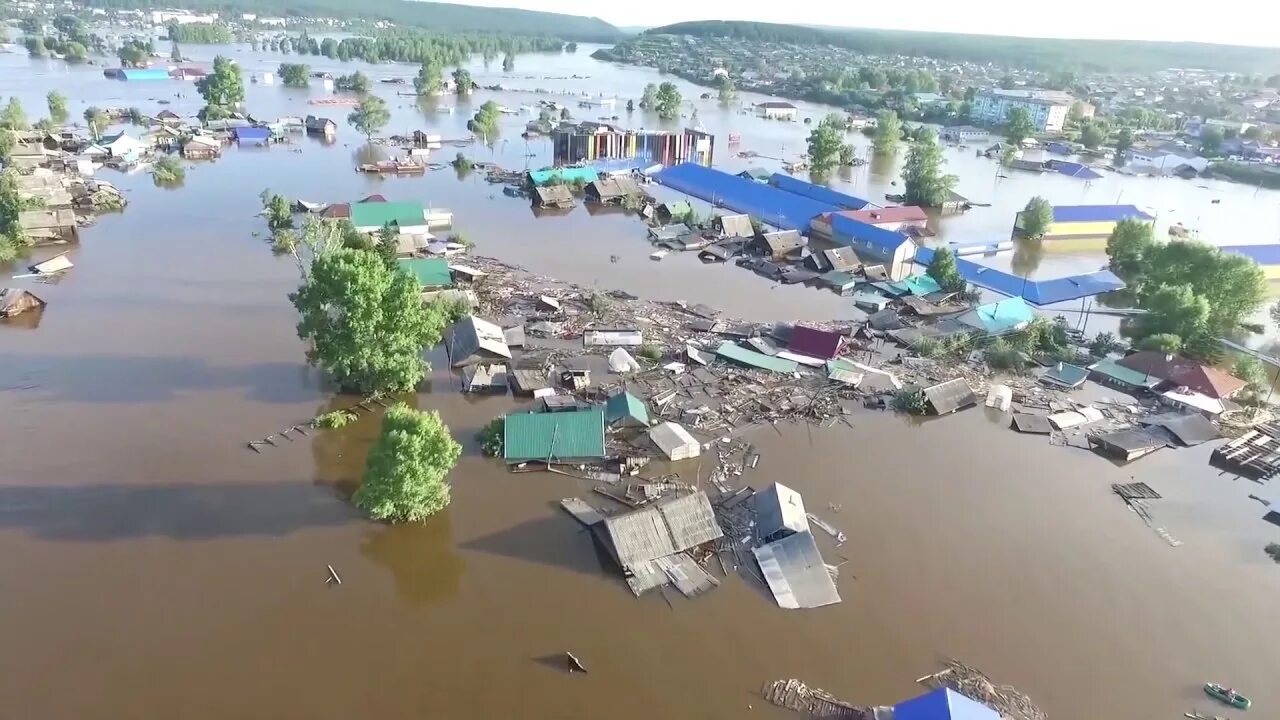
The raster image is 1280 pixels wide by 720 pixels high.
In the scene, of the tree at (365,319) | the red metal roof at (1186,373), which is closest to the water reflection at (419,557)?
the tree at (365,319)

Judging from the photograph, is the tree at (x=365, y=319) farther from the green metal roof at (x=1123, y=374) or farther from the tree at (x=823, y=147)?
the tree at (x=823, y=147)

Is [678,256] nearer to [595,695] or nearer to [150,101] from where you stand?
[595,695]

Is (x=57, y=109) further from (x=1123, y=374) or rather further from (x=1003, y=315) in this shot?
(x=1123, y=374)

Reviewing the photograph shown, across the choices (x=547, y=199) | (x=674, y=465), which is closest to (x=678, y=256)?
(x=547, y=199)

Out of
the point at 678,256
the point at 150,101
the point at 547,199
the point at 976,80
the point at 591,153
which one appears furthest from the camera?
the point at 976,80

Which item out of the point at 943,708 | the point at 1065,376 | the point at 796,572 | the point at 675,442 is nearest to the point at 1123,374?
the point at 1065,376

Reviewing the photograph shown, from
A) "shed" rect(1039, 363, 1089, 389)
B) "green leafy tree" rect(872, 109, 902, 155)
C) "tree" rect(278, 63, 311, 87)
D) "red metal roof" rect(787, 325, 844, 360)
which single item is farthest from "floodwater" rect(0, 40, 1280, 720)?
"tree" rect(278, 63, 311, 87)
